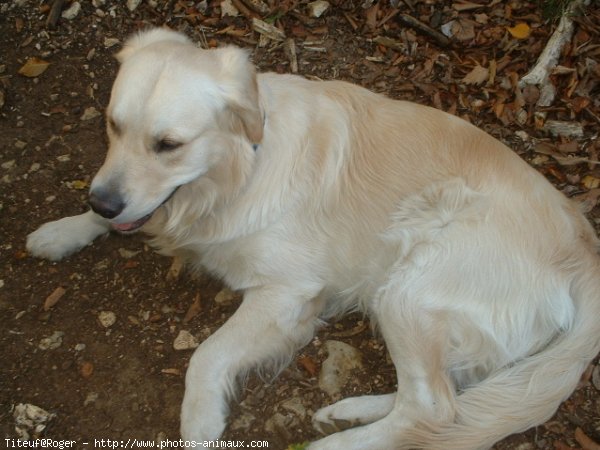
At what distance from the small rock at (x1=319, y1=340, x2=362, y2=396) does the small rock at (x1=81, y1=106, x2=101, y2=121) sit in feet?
6.17

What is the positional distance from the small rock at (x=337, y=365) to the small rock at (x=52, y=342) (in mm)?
1181

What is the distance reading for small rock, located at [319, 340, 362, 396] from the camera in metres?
2.70

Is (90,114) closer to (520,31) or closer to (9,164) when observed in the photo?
(9,164)

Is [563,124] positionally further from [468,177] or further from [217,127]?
[217,127]

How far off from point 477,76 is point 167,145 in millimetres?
2218

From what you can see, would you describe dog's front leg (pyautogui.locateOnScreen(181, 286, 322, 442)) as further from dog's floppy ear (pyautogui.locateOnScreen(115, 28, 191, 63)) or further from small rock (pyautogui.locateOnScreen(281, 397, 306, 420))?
dog's floppy ear (pyautogui.locateOnScreen(115, 28, 191, 63))

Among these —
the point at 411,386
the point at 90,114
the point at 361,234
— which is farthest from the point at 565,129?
the point at 90,114

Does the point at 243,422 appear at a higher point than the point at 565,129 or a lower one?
lower

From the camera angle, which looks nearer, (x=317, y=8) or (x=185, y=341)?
(x=185, y=341)

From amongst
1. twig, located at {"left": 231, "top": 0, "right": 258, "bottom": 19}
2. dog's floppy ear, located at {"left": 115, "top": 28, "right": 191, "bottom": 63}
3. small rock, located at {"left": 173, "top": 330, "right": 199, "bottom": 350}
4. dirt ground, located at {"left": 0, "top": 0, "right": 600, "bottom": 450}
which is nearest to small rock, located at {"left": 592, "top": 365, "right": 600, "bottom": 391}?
dirt ground, located at {"left": 0, "top": 0, "right": 600, "bottom": 450}

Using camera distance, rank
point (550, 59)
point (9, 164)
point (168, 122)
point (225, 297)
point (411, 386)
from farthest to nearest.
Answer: point (550, 59), point (9, 164), point (225, 297), point (411, 386), point (168, 122)

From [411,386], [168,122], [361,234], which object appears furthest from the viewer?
A: [361,234]

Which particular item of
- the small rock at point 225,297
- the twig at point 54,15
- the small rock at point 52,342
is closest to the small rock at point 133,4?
the twig at point 54,15

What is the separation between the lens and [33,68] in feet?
11.8
